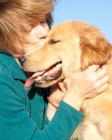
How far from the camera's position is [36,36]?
276 centimetres

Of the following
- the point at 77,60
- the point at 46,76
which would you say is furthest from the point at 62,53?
the point at 46,76

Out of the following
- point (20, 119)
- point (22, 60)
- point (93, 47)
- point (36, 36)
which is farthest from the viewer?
point (36, 36)

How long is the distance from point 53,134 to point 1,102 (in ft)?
1.51

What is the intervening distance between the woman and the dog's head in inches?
4.0

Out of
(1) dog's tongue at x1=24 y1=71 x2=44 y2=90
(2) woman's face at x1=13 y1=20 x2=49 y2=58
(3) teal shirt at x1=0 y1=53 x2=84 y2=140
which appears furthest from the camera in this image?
(2) woman's face at x1=13 y1=20 x2=49 y2=58

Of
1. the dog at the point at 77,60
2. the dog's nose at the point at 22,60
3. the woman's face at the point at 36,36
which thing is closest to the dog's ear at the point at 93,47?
the dog at the point at 77,60

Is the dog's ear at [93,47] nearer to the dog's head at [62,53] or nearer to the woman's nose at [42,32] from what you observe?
the dog's head at [62,53]

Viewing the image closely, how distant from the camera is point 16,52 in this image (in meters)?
2.67

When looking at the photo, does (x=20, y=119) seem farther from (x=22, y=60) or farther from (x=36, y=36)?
(x=36, y=36)

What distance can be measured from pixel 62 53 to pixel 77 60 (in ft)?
0.50

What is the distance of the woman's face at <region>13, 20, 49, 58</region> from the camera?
2.70 meters


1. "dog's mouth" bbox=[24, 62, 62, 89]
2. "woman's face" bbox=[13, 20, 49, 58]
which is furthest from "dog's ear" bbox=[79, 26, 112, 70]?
"woman's face" bbox=[13, 20, 49, 58]

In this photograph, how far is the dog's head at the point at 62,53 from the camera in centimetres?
255

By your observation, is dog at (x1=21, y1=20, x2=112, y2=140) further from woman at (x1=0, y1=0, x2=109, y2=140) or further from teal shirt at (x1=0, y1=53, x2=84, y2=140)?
teal shirt at (x1=0, y1=53, x2=84, y2=140)
